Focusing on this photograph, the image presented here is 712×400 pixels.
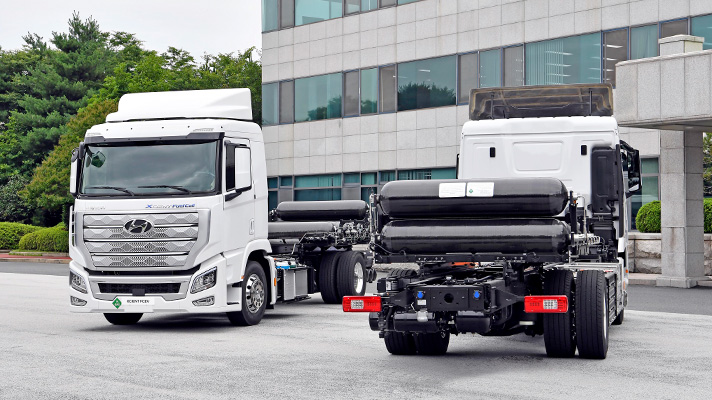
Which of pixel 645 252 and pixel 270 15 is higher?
pixel 270 15

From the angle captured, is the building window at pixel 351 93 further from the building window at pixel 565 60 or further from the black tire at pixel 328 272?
the black tire at pixel 328 272

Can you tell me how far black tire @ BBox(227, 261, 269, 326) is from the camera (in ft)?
49.4

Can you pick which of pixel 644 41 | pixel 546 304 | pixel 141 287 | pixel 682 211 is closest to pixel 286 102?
pixel 644 41

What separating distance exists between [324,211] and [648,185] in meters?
12.4

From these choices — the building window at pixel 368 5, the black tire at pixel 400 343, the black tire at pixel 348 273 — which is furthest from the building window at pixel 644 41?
the black tire at pixel 400 343

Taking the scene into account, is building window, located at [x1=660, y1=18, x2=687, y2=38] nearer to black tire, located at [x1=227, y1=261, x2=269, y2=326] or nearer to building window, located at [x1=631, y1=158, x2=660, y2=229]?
building window, located at [x1=631, y1=158, x2=660, y2=229]

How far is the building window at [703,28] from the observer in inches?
1076

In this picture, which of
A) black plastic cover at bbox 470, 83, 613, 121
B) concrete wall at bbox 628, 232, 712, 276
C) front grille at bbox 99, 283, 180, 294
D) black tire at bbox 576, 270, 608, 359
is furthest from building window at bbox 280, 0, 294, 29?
black tire at bbox 576, 270, 608, 359

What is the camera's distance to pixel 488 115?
16.5 m

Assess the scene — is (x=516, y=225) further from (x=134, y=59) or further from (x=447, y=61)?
(x=134, y=59)

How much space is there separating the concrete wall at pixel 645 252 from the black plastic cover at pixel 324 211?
8.76m

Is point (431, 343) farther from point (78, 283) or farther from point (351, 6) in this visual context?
point (351, 6)

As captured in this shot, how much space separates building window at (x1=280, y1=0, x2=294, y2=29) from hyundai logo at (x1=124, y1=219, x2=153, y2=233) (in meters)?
27.4

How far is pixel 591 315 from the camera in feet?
36.0
